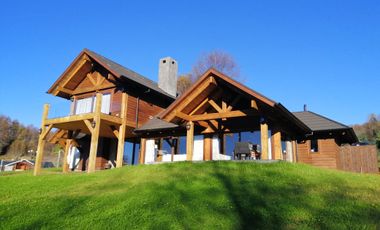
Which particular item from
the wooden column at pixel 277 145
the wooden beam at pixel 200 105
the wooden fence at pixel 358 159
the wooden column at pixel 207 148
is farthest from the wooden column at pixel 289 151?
the wooden beam at pixel 200 105

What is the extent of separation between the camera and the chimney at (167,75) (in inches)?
1020

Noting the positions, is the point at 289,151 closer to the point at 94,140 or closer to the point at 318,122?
the point at 318,122

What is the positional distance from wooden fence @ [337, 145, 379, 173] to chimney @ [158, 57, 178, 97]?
1301 centimetres

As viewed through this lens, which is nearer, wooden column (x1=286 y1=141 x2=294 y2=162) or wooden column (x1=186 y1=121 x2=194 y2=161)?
wooden column (x1=186 y1=121 x2=194 y2=161)

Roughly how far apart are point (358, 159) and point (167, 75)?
14.7m

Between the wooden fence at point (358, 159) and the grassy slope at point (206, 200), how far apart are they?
8075mm

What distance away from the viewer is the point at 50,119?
65.3 ft

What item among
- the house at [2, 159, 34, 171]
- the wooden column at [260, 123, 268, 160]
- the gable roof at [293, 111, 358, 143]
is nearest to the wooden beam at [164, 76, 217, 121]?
the wooden column at [260, 123, 268, 160]

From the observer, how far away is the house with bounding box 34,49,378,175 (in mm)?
14922

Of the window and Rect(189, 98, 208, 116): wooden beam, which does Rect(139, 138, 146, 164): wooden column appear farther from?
the window

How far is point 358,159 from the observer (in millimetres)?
18906

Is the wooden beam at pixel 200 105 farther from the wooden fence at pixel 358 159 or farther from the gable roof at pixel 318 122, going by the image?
the wooden fence at pixel 358 159

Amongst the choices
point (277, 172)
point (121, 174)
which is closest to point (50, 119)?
point (121, 174)

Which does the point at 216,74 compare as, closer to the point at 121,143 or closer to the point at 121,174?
the point at 121,174
